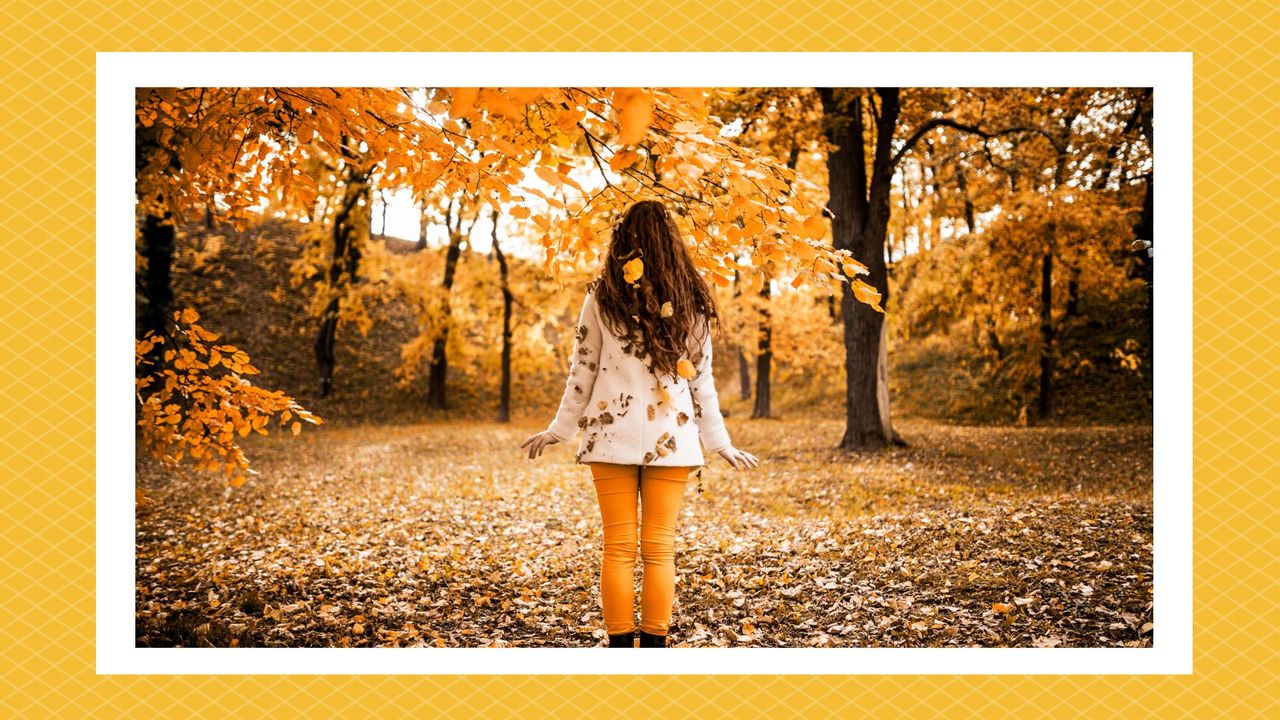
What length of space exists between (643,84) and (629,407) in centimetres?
129

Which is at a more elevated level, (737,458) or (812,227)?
(812,227)

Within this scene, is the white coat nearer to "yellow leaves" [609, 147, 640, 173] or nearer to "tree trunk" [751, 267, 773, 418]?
"yellow leaves" [609, 147, 640, 173]

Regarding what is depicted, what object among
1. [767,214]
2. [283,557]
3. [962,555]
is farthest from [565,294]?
[767,214]

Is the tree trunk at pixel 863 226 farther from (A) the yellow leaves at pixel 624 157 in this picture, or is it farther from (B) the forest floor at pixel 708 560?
(A) the yellow leaves at pixel 624 157

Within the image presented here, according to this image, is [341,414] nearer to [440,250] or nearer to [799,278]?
[440,250]

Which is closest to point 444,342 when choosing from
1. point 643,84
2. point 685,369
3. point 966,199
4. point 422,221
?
point 422,221

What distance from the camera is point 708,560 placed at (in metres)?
4.56

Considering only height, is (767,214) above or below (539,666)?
above

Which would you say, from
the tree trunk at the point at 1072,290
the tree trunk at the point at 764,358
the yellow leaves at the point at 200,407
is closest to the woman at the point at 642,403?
the yellow leaves at the point at 200,407

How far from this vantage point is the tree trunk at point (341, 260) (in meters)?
15.2

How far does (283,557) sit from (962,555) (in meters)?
4.25

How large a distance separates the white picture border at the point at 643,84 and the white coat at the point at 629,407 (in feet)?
2.84

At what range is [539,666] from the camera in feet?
9.88

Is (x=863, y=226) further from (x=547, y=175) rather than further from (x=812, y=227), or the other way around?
(x=547, y=175)
